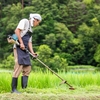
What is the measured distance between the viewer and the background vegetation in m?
41.3

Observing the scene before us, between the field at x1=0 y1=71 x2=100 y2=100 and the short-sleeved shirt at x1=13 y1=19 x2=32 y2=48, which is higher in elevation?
the short-sleeved shirt at x1=13 y1=19 x2=32 y2=48

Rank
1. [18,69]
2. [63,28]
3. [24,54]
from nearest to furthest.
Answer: [18,69]
[24,54]
[63,28]

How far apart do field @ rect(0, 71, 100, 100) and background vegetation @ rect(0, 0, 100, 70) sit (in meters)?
31.3

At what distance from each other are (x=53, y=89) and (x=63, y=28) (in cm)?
3605

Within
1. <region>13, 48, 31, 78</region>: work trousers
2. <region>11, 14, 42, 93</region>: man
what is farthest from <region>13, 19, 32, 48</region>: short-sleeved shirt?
<region>13, 48, 31, 78</region>: work trousers

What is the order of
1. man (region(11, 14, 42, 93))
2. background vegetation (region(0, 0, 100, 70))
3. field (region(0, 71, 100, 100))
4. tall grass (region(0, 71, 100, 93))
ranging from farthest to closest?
background vegetation (region(0, 0, 100, 70)) → tall grass (region(0, 71, 100, 93)) → man (region(11, 14, 42, 93)) → field (region(0, 71, 100, 100))

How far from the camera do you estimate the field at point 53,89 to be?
193 inches

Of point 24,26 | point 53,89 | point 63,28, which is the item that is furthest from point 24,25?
point 63,28

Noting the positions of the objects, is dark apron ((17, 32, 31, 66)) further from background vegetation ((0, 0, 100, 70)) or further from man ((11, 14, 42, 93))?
background vegetation ((0, 0, 100, 70))

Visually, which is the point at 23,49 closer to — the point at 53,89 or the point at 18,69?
the point at 18,69

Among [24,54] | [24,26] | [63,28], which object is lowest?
[24,54]

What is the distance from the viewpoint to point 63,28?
41906 millimetres

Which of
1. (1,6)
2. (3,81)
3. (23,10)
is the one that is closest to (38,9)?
(23,10)

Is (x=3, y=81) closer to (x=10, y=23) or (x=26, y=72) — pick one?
(x=26, y=72)
